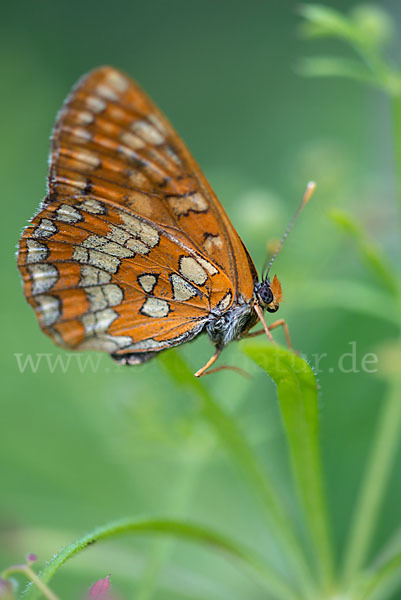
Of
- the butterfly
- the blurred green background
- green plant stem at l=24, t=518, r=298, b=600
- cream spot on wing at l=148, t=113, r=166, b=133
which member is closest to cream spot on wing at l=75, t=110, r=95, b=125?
the butterfly

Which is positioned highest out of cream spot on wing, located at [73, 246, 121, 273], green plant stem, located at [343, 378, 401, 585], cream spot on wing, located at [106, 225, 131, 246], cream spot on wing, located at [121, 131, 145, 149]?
cream spot on wing, located at [121, 131, 145, 149]

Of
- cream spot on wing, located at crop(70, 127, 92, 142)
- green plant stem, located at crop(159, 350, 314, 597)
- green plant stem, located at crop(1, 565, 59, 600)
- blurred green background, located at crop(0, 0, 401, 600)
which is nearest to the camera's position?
green plant stem, located at crop(1, 565, 59, 600)

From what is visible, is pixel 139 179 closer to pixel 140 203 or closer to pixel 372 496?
pixel 140 203

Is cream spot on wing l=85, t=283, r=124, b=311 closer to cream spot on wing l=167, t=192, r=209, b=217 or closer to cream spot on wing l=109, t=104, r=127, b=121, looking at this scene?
cream spot on wing l=167, t=192, r=209, b=217

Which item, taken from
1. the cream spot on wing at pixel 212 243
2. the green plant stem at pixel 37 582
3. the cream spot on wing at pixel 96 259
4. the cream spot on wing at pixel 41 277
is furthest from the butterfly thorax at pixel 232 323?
the green plant stem at pixel 37 582

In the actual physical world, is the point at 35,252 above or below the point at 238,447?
above

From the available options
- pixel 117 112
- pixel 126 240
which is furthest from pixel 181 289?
pixel 117 112

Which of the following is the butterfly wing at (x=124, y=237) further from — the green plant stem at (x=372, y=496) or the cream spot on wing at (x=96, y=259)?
the green plant stem at (x=372, y=496)
